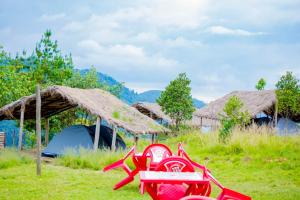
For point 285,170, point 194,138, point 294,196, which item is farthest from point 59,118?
point 294,196

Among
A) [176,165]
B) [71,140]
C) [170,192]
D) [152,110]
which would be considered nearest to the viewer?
[170,192]

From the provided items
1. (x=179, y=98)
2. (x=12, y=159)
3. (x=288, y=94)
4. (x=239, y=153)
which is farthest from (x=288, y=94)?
(x=12, y=159)

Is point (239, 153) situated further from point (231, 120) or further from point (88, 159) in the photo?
point (88, 159)

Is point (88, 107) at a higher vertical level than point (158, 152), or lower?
higher

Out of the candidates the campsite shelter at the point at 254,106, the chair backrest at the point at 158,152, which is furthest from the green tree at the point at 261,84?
the chair backrest at the point at 158,152

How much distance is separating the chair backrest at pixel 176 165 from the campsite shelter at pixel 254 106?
1646cm

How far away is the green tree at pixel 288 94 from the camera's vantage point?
878 inches

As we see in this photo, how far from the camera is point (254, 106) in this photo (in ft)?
78.1

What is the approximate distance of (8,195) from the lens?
734cm

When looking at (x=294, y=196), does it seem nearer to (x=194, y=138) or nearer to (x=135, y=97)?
(x=194, y=138)

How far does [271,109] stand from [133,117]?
41.2 ft

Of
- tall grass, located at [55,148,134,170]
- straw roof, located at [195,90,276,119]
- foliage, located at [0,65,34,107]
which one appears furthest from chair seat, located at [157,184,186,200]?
straw roof, located at [195,90,276,119]

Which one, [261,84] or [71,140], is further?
[261,84]

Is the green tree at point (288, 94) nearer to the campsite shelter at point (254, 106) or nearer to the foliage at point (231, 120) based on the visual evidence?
the campsite shelter at point (254, 106)
